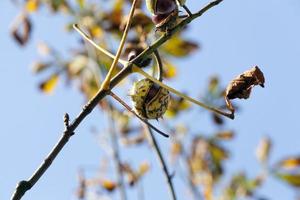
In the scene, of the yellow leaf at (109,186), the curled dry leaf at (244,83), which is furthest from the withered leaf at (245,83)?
the yellow leaf at (109,186)

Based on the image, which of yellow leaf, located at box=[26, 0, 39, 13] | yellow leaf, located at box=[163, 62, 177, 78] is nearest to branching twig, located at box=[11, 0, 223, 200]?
yellow leaf, located at box=[163, 62, 177, 78]

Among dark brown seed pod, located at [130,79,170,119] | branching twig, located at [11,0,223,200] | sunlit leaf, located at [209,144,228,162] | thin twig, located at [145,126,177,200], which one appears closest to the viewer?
branching twig, located at [11,0,223,200]

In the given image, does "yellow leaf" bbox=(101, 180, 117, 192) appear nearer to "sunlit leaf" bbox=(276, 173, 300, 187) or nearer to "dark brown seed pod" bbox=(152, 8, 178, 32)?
"sunlit leaf" bbox=(276, 173, 300, 187)

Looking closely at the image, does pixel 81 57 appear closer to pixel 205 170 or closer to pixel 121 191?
pixel 205 170

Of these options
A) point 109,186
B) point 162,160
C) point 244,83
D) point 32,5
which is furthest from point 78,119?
point 32,5

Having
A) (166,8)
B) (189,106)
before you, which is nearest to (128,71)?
(166,8)

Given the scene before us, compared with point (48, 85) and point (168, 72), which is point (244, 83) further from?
point (48, 85)
